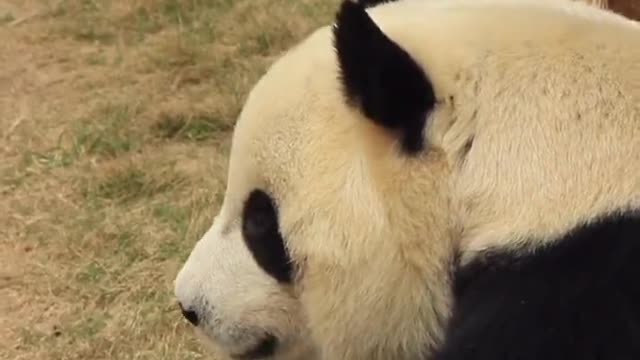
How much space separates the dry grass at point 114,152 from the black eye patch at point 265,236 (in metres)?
1.66

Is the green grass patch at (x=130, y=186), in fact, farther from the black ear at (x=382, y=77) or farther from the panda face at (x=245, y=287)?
the black ear at (x=382, y=77)

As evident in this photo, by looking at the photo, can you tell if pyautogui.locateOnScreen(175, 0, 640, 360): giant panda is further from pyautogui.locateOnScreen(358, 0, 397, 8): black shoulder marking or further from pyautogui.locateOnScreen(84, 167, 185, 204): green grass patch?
pyautogui.locateOnScreen(84, 167, 185, 204): green grass patch

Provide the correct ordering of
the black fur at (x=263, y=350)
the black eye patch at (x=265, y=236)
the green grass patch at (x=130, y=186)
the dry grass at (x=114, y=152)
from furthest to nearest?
1. the green grass patch at (x=130, y=186)
2. the dry grass at (x=114, y=152)
3. the black fur at (x=263, y=350)
4. the black eye patch at (x=265, y=236)

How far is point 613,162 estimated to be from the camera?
2156 millimetres

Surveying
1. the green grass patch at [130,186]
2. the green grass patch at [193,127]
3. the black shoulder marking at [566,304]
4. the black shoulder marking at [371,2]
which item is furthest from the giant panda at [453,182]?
the green grass patch at [193,127]

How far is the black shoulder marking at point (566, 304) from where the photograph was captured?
2.03 metres

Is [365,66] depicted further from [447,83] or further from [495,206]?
[495,206]

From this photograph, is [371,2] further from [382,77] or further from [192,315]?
[192,315]

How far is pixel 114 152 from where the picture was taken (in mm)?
5566

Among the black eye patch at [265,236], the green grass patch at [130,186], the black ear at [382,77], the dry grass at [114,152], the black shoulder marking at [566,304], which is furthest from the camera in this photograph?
the green grass patch at [130,186]

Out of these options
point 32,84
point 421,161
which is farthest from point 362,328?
point 32,84

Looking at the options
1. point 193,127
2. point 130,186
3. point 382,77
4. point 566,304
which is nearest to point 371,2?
point 382,77

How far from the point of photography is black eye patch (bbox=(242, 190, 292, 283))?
2506 millimetres

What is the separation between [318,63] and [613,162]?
594 mm
